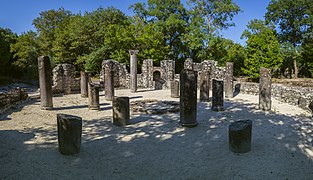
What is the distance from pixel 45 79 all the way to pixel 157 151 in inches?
299

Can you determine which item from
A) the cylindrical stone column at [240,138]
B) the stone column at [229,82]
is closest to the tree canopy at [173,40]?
the stone column at [229,82]

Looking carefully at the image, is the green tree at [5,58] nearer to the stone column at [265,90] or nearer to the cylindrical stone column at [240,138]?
the stone column at [265,90]

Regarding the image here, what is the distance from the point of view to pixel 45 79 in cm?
1153

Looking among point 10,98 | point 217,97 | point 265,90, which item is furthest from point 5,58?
point 265,90

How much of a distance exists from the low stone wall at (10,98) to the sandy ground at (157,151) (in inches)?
59.1

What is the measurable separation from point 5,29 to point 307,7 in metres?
48.1

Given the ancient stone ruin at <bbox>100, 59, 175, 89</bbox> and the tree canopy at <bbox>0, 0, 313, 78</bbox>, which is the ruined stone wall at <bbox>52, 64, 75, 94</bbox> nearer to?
the ancient stone ruin at <bbox>100, 59, 175, 89</bbox>

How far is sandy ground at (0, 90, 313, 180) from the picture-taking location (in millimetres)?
5180

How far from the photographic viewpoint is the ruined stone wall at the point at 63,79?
19.0m

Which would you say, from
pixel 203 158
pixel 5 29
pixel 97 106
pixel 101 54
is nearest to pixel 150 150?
pixel 203 158

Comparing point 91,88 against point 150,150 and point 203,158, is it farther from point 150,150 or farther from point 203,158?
point 203,158

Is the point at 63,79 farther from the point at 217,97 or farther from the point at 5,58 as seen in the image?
the point at 5,58

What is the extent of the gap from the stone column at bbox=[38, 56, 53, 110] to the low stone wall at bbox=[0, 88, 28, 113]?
164 centimetres

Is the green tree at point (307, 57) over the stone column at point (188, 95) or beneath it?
over
